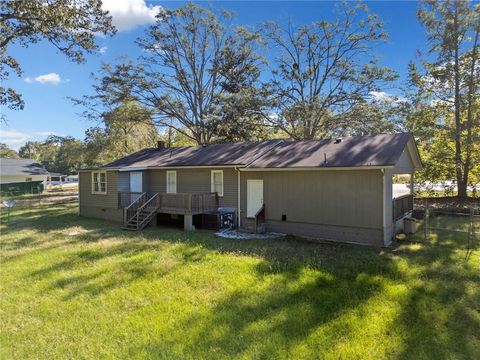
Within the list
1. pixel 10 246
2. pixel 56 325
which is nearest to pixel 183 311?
pixel 56 325

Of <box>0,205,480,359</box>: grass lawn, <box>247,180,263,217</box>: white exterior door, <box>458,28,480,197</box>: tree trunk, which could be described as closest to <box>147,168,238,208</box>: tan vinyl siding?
<box>247,180,263,217</box>: white exterior door

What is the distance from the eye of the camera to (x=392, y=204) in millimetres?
11234

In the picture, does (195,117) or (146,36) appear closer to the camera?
(146,36)

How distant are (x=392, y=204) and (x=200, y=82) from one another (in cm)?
2157

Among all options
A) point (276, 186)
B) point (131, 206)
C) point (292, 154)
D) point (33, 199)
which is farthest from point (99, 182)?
point (33, 199)

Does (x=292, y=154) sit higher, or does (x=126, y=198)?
(x=292, y=154)

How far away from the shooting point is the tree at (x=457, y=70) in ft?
63.1

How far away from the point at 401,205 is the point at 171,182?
10673 millimetres

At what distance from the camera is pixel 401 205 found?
12.8 m

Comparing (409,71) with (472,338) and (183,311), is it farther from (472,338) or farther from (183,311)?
(183,311)

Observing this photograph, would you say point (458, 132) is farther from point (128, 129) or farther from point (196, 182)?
point (128, 129)

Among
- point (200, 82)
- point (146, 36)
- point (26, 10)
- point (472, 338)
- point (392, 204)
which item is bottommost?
point (472, 338)

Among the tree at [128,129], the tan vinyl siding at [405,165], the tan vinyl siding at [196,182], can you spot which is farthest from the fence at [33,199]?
the tan vinyl siding at [405,165]

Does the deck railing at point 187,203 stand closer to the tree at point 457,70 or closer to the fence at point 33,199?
the fence at point 33,199
